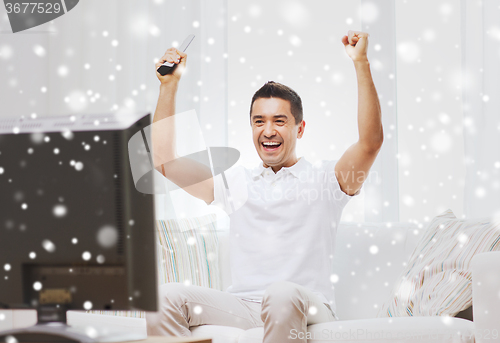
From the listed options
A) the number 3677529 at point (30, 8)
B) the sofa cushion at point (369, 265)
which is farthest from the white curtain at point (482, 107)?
the number 3677529 at point (30, 8)

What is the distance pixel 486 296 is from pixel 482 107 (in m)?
1.19

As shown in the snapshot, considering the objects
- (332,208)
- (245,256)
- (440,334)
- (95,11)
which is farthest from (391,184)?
(95,11)

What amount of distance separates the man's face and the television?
1.04 m

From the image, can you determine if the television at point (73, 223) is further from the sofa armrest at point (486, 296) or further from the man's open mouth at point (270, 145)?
the man's open mouth at point (270, 145)

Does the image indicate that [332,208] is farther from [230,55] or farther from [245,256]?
[230,55]

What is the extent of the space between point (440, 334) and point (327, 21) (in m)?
1.84

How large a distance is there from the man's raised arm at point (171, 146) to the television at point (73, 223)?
0.58 meters

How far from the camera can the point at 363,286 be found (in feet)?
5.54

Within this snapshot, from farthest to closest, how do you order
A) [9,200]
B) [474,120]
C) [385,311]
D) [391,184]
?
[391,184] < [474,120] < [385,311] < [9,200]

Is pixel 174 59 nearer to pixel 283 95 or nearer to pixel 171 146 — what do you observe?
pixel 171 146

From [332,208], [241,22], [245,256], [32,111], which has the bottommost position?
[245,256]

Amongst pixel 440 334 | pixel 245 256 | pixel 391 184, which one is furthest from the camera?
pixel 391 184

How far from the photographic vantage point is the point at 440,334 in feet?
3.85

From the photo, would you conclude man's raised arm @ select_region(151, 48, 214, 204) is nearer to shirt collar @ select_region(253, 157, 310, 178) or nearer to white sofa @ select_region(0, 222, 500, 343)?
shirt collar @ select_region(253, 157, 310, 178)
